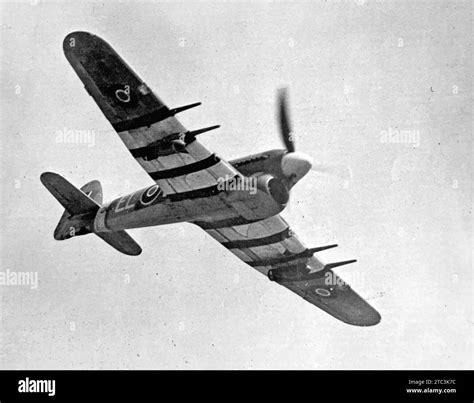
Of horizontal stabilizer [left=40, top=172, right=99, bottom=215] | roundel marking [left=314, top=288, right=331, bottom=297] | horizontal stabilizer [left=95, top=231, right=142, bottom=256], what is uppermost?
horizontal stabilizer [left=40, top=172, right=99, bottom=215]

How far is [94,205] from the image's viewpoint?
57.0 feet

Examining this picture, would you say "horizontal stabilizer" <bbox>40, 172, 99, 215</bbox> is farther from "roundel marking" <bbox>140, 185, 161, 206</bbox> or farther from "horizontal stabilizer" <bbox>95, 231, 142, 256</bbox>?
"roundel marking" <bbox>140, 185, 161, 206</bbox>

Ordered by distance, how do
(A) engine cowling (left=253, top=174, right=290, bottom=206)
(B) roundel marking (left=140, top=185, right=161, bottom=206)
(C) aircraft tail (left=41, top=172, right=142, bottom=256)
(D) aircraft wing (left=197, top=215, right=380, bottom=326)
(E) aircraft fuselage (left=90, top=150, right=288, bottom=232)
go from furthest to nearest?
(C) aircraft tail (left=41, top=172, right=142, bottom=256) < (D) aircraft wing (left=197, top=215, right=380, bottom=326) < (B) roundel marking (left=140, top=185, right=161, bottom=206) < (E) aircraft fuselage (left=90, top=150, right=288, bottom=232) < (A) engine cowling (left=253, top=174, right=290, bottom=206)

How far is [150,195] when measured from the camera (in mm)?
15195

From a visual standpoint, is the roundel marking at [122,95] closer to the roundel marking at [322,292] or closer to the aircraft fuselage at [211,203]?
the aircraft fuselage at [211,203]

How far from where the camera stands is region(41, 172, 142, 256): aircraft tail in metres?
17.2

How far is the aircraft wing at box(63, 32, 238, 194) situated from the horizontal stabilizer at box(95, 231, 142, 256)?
358 centimetres

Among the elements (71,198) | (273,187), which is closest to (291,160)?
(273,187)

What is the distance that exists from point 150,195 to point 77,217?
3210mm

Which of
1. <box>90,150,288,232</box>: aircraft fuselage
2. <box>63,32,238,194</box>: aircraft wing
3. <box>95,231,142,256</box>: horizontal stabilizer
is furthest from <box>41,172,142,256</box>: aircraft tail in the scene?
<box>63,32,238,194</box>: aircraft wing
